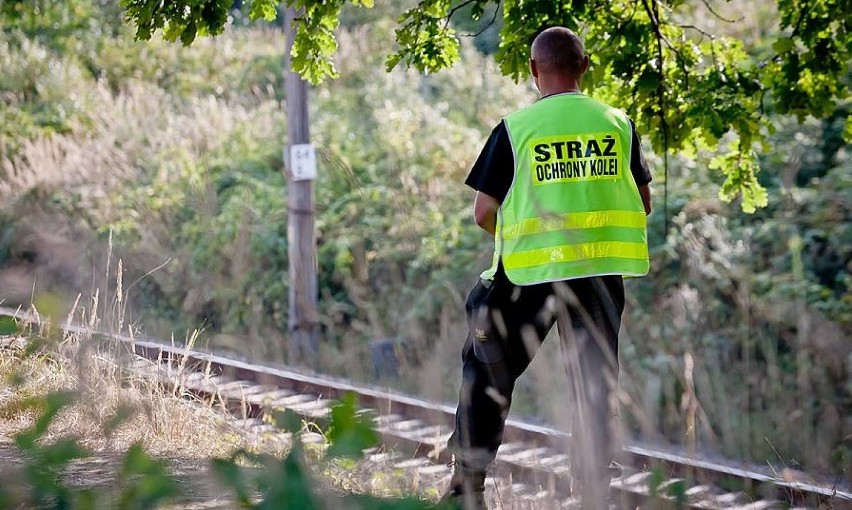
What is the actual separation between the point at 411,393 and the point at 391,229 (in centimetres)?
358

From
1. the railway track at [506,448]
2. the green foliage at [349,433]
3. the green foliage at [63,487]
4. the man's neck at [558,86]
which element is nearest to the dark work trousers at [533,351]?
the railway track at [506,448]

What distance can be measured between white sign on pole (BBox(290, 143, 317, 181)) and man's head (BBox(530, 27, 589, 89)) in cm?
633

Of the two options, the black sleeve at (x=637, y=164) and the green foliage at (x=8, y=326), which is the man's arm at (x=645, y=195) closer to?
the black sleeve at (x=637, y=164)

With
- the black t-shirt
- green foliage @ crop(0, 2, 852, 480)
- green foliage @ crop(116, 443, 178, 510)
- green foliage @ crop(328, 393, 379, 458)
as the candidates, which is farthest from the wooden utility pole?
green foliage @ crop(328, 393, 379, 458)

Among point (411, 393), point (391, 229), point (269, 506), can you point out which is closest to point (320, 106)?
point (391, 229)

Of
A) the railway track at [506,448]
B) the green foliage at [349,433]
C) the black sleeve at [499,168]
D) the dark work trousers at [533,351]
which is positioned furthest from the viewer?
the railway track at [506,448]

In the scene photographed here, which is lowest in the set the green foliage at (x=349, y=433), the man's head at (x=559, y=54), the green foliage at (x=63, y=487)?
the green foliage at (x=63, y=487)

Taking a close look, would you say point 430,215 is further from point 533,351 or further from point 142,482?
point 142,482

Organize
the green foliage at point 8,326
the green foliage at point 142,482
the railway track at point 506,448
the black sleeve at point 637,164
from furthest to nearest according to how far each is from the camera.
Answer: the railway track at point 506,448 → the black sleeve at point 637,164 → the green foliage at point 8,326 → the green foliage at point 142,482

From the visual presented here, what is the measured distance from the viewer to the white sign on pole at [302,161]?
1112cm

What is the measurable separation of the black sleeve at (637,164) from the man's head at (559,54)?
0.35 metres

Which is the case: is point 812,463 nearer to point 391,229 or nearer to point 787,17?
point 787,17

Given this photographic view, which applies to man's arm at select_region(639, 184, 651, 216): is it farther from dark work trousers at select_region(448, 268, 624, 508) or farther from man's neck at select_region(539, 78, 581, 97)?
man's neck at select_region(539, 78, 581, 97)

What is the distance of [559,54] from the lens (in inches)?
194
